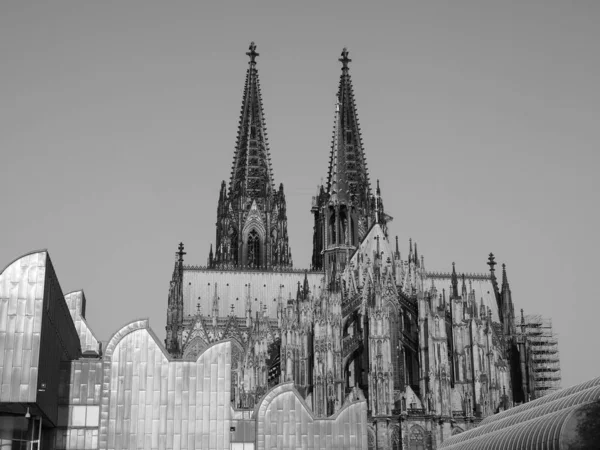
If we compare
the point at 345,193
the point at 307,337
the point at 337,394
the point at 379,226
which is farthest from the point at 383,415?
the point at 345,193

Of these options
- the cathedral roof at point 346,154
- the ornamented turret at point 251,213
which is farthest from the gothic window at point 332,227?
the ornamented turret at point 251,213

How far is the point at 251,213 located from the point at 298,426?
53.0 m

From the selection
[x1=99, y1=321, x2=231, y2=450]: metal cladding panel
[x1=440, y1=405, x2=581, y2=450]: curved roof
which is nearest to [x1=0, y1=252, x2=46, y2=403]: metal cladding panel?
[x1=99, y1=321, x2=231, y2=450]: metal cladding panel

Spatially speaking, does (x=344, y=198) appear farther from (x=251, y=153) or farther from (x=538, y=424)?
(x=538, y=424)

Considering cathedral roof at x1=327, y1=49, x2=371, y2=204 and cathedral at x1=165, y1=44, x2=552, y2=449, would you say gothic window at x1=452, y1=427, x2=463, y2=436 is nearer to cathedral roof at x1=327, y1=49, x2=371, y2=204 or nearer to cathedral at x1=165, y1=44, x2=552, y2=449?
cathedral at x1=165, y1=44, x2=552, y2=449

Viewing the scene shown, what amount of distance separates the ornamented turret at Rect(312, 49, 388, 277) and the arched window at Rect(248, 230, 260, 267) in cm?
621

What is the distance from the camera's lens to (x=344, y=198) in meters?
102

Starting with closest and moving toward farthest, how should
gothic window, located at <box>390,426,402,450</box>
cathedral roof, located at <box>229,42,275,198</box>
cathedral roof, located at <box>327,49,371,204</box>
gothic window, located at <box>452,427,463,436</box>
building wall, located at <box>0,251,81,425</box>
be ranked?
building wall, located at <box>0,251,81,425</box>, gothic window, located at <box>390,426,402,450</box>, gothic window, located at <box>452,427,463,436</box>, cathedral roof, located at <box>327,49,371,204</box>, cathedral roof, located at <box>229,42,275,198</box>

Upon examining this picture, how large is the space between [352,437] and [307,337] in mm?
22384

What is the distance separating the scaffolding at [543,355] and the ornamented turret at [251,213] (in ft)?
100

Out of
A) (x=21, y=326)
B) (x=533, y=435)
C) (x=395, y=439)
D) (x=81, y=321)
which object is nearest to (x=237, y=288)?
(x=395, y=439)

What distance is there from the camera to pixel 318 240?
107375 millimetres

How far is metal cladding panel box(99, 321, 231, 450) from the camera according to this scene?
176ft

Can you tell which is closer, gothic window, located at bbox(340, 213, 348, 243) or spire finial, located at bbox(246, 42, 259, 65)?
gothic window, located at bbox(340, 213, 348, 243)
